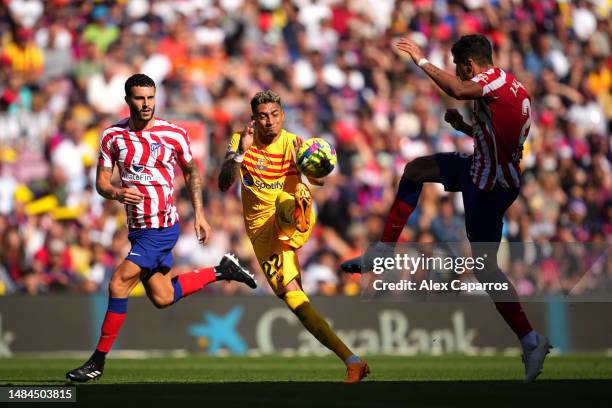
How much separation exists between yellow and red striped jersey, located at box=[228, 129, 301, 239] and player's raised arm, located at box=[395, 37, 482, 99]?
1482 millimetres

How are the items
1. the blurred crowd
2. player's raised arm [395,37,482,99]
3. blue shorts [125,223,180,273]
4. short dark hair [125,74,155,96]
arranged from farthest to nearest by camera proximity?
the blurred crowd
blue shorts [125,223,180,273]
short dark hair [125,74,155,96]
player's raised arm [395,37,482,99]

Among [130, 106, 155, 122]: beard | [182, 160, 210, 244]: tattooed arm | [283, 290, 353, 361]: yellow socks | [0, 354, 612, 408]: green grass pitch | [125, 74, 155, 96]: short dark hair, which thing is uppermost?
[125, 74, 155, 96]: short dark hair

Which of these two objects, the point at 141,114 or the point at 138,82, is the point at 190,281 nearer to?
the point at 141,114

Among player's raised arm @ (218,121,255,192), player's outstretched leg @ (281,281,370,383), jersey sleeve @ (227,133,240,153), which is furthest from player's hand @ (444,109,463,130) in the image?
player's outstretched leg @ (281,281,370,383)

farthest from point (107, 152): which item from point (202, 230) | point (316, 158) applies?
point (316, 158)

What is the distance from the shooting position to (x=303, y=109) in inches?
723

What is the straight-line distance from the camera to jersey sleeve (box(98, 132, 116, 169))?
1040 cm

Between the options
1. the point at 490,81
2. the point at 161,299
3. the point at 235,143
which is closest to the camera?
the point at 490,81

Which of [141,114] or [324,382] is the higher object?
[141,114]

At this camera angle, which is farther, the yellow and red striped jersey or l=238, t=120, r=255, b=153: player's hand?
the yellow and red striped jersey

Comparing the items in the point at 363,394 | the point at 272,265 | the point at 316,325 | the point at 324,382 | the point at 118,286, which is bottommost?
the point at 324,382

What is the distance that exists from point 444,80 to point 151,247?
9.98ft

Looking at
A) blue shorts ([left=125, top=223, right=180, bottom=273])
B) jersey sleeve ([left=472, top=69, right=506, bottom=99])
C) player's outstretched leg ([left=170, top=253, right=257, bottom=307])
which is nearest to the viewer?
jersey sleeve ([left=472, top=69, right=506, bottom=99])

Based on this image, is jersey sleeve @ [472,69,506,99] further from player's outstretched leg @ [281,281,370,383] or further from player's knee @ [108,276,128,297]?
player's knee @ [108,276,128,297]
